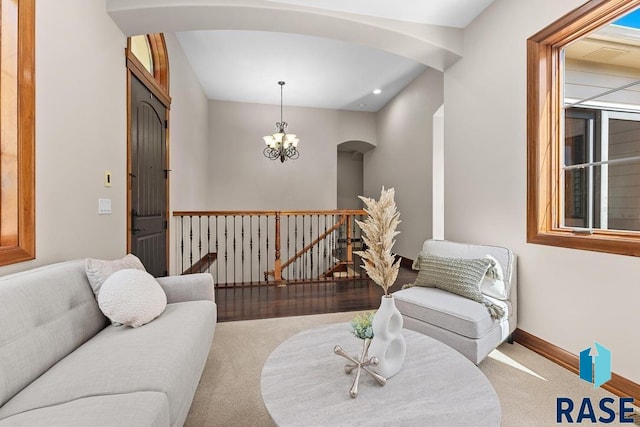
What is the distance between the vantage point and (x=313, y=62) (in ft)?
14.9

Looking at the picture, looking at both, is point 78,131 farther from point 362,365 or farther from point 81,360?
point 362,365

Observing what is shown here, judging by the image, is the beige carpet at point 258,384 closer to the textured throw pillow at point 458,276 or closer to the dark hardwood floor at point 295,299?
the textured throw pillow at point 458,276

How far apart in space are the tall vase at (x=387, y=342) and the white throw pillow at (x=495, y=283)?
1408 millimetres

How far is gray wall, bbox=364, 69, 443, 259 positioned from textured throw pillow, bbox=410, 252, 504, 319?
93.1 inches

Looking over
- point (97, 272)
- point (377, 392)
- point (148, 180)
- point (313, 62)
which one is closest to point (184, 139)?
point (148, 180)

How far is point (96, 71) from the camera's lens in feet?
7.44

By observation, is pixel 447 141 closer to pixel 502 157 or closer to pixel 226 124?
pixel 502 157

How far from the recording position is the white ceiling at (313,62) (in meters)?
2.85

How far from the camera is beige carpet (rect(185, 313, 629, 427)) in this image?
5.28 feet

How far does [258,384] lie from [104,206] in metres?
1.77

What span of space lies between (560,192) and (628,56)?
0.95 metres

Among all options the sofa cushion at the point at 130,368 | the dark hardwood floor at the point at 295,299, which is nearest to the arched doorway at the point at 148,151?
the dark hardwood floor at the point at 295,299

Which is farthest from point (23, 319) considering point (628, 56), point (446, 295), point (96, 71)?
point (628, 56)

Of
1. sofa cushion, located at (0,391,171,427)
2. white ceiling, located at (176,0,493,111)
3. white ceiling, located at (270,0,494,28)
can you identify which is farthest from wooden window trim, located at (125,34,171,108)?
sofa cushion, located at (0,391,171,427)
